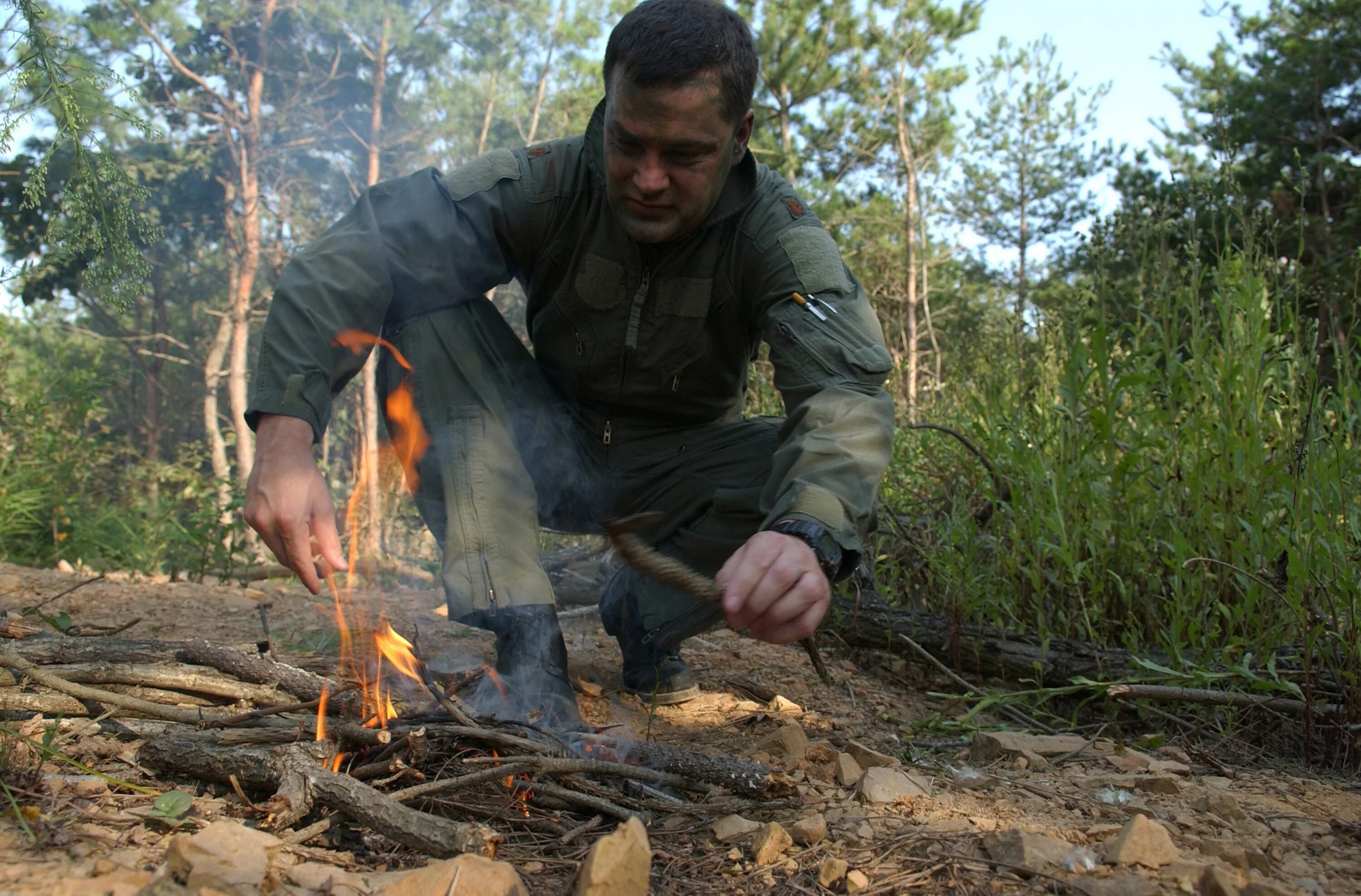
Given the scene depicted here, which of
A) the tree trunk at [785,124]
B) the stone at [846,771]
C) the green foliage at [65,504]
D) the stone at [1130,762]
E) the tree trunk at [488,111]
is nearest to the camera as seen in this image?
the stone at [846,771]

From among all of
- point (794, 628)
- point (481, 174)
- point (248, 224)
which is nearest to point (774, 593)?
point (794, 628)

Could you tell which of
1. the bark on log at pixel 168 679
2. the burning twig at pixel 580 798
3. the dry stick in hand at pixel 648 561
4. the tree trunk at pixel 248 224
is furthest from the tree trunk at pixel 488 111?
the burning twig at pixel 580 798

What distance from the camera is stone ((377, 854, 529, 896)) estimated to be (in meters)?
1.24

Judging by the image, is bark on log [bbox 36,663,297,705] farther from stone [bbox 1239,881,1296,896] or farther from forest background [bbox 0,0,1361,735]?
stone [bbox 1239,881,1296,896]

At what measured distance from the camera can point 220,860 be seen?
4.03 ft

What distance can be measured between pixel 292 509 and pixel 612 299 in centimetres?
121

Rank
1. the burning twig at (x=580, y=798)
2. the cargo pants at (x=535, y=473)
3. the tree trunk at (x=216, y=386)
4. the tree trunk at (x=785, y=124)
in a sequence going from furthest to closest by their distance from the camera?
the tree trunk at (x=785, y=124), the tree trunk at (x=216, y=386), the cargo pants at (x=535, y=473), the burning twig at (x=580, y=798)

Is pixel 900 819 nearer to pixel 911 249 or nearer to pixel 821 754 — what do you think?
pixel 821 754

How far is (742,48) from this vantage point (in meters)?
2.38

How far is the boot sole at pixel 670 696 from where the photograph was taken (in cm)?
274

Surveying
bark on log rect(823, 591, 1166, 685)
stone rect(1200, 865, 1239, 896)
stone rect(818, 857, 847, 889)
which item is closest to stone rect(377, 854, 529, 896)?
stone rect(818, 857, 847, 889)

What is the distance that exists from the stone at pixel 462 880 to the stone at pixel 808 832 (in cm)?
52

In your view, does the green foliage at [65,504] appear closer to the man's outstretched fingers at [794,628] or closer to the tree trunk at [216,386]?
the man's outstretched fingers at [794,628]

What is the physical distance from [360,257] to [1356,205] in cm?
652
